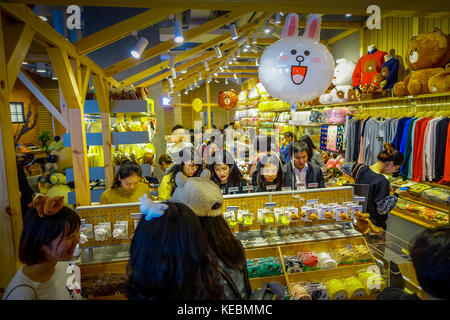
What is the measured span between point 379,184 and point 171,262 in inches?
107

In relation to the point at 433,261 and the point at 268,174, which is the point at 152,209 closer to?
the point at 433,261

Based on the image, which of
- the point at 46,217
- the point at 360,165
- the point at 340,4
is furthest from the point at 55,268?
the point at 360,165

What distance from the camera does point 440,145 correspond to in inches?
156

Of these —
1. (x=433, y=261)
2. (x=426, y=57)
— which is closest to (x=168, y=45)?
(x=426, y=57)

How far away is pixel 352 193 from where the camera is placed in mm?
2709

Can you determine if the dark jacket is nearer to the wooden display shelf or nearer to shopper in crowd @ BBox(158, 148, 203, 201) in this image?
shopper in crowd @ BBox(158, 148, 203, 201)

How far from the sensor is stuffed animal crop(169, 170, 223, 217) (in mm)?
1419

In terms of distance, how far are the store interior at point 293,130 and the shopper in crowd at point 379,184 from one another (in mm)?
330

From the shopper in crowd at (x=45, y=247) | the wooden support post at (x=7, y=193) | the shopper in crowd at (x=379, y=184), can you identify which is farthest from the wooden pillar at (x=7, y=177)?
the shopper in crowd at (x=379, y=184)

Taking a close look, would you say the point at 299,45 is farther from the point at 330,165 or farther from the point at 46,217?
the point at 330,165

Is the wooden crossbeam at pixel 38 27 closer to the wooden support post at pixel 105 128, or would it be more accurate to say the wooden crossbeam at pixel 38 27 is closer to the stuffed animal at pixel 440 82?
the wooden support post at pixel 105 128

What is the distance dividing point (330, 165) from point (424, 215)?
7.37ft

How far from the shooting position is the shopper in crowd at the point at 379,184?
118 inches

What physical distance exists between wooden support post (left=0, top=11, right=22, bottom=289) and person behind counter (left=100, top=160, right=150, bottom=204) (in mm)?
935
